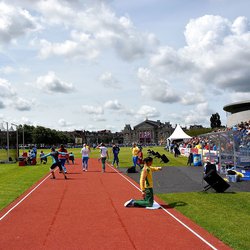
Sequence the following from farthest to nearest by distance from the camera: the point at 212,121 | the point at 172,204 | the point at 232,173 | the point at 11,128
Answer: the point at 212,121 < the point at 11,128 < the point at 232,173 < the point at 172,204

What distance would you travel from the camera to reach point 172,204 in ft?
38.3

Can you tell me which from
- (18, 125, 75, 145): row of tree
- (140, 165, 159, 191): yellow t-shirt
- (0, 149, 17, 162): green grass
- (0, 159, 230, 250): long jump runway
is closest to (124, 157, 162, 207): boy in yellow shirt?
(140, 165, 159, 191): yellow t-shirt

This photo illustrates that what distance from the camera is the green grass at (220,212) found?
775 centimetres

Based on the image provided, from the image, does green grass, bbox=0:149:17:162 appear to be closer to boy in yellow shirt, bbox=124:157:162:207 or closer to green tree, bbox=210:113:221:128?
boy in yellow shirt, bbox=124:157:162:207

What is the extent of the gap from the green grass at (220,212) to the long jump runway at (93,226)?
31cm

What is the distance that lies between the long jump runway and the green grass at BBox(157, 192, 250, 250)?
308mm

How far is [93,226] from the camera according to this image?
28.9 ft

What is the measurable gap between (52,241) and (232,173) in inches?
470

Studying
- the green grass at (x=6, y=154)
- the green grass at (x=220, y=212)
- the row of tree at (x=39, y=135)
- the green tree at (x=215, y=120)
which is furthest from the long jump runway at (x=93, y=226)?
the row of tree at (x=39, y=135)

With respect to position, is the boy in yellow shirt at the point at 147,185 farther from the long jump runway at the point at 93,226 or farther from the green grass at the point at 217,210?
the green grass at the point at 217,210

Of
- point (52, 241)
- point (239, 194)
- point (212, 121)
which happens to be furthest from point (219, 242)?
point (212, 121)

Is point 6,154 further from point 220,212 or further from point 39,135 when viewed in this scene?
point 39,135

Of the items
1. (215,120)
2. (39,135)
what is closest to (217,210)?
(215,120)

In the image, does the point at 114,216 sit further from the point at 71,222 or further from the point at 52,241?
the point at 52,241
